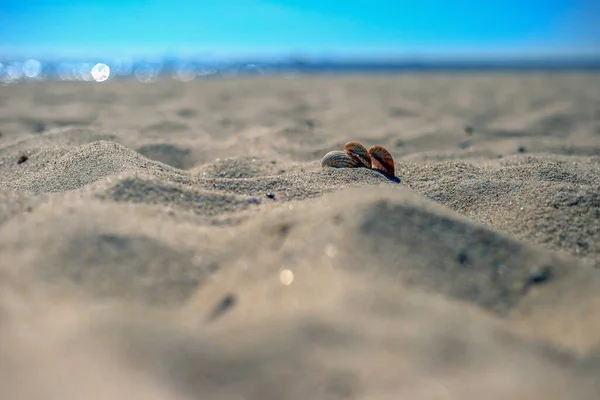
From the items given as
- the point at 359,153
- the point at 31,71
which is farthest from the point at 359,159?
the point at 31,71

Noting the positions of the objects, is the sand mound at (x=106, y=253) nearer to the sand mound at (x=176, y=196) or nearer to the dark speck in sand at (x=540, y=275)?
the sand mound at (x=176, y=196)

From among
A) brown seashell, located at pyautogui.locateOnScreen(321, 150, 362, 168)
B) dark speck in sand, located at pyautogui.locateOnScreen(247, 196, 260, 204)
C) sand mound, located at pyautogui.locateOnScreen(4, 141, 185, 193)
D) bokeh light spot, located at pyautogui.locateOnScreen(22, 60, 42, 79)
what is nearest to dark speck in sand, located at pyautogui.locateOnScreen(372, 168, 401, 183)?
brown seashell, located at pyautogui.locateOnScreen(321, 150, 362, 168)

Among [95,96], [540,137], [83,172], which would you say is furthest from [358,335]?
[95,96]

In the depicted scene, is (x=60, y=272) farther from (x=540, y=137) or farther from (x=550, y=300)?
(x=540, y=137)

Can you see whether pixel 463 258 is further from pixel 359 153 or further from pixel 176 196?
pixel 359 153

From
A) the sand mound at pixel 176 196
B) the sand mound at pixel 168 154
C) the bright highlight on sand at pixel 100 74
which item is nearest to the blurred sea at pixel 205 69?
the bright highlight on sand at pixel 100 74

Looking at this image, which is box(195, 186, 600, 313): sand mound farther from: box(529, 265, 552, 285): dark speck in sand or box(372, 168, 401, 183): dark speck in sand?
box(372, 168, 401, 183): dark speck in sand
